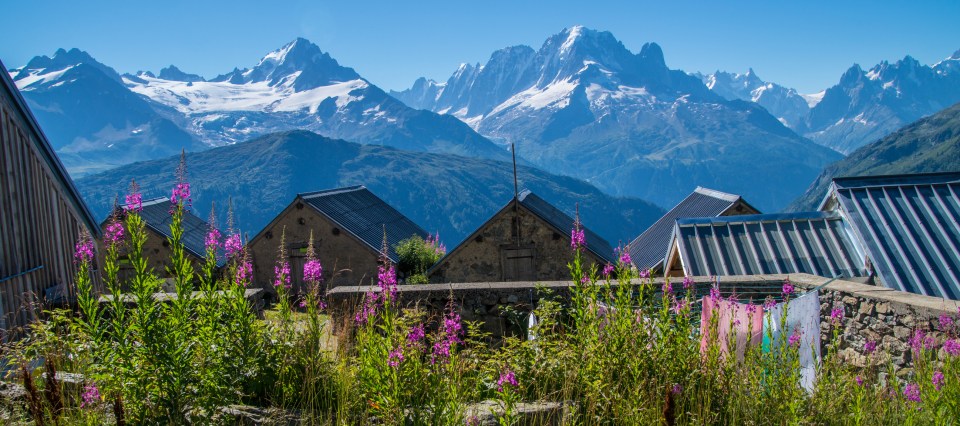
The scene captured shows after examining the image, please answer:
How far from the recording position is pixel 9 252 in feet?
36.2

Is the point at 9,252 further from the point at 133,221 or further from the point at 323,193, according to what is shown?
the point at 323,193

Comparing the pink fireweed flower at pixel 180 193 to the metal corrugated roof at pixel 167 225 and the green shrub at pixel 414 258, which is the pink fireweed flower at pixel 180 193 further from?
the metal corrugated roof at pixel 167 225

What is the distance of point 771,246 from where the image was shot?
11688 millimetres

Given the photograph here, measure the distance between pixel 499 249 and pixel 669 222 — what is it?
23.3ft

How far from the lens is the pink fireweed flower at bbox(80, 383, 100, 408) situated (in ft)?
12.9

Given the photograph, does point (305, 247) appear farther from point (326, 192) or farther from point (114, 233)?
point (114, 233)

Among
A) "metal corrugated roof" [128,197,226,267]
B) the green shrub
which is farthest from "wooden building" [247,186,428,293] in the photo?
"metal corrugated roof" [128,197,226,267]

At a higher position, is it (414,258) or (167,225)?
(167,225)

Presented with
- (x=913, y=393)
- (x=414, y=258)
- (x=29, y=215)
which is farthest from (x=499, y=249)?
(x=913, y=393)

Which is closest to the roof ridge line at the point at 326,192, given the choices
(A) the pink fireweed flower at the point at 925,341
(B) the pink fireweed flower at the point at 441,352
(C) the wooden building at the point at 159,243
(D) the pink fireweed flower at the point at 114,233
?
(C) the wooden building at the point at 159,243

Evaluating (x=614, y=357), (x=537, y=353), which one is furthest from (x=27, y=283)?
(x=614, y=357)

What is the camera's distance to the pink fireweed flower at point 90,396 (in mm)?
3924

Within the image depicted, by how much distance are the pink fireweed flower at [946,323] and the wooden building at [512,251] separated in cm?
1725

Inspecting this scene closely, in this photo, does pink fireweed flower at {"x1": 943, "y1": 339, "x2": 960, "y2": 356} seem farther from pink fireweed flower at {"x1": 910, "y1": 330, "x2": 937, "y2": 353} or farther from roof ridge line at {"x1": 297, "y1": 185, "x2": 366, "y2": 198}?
roof ridge line at {"x1": 297, "y1": 185, "x2": 366, "y2": 198}
